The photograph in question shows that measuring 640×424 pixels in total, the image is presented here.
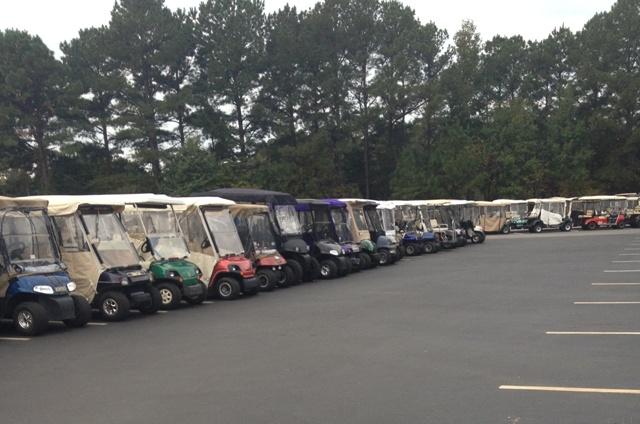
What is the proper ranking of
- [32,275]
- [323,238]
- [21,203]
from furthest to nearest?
[323,238], [21,203], [32,275]

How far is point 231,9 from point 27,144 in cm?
1822

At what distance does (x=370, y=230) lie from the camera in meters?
25.2

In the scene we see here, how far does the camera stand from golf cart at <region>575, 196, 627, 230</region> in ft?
146

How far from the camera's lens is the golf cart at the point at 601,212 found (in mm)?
44594

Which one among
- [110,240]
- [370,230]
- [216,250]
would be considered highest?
[110,240]

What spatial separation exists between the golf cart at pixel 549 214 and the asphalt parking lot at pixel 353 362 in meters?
32.8

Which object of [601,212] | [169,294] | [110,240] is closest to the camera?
[110,240]

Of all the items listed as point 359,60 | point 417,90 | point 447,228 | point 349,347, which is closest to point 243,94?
point 359,60

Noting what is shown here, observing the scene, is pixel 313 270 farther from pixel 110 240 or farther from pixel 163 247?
pixel 110 240

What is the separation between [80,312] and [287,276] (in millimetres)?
7525

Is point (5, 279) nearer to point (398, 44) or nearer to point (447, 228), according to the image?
point (447, 228)

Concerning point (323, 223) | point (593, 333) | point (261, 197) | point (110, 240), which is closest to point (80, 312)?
point (110, 240)

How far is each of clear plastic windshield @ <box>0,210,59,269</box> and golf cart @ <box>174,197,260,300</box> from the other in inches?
166

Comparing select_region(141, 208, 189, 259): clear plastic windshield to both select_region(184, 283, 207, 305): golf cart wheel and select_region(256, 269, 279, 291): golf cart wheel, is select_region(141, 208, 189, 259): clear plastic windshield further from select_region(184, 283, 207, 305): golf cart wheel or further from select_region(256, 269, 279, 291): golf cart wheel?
select_region(256, 269, 279, 291): golf cart wheel
